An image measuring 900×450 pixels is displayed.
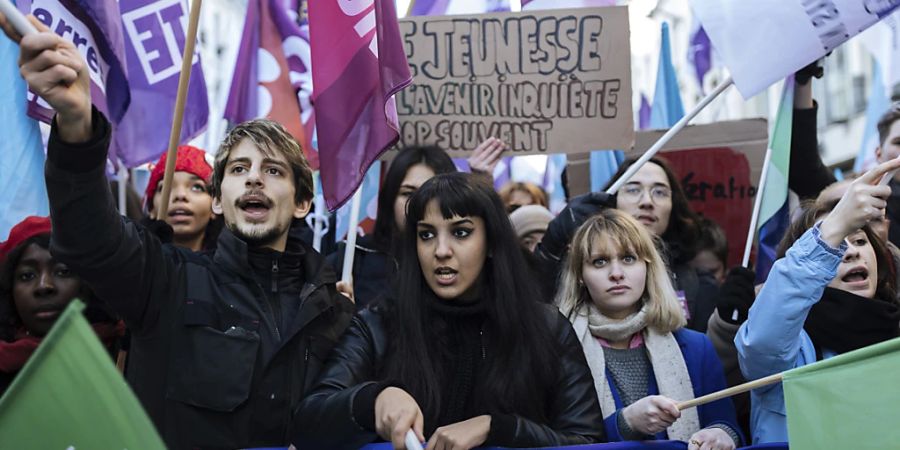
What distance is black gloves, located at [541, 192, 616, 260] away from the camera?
4383 mm

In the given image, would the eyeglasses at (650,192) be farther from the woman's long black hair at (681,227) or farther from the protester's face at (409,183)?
the protester's face at (409,183)

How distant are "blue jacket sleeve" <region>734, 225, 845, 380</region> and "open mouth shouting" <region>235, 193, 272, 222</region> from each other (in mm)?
1531

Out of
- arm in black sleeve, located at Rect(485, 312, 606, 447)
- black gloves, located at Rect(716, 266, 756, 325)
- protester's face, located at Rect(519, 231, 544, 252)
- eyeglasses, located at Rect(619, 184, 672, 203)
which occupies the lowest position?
arm in black sleeve, located at Rect(485, 312, 606, 447)

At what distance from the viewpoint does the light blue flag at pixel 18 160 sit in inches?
177

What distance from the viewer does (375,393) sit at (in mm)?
2994

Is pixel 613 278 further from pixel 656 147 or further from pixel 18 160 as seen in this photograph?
pixel 18 160

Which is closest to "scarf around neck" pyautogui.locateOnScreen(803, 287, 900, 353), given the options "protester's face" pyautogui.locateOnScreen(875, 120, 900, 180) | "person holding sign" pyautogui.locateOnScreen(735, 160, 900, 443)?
"person holding sign" pyautogui.locateOnScreen(735, 160, 900, 443)

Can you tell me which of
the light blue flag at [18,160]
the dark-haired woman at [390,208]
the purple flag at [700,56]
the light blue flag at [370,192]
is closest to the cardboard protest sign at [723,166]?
the light blue flag at [370,192]

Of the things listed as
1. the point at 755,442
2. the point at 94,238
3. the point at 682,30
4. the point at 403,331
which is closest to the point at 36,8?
the point at 94,238

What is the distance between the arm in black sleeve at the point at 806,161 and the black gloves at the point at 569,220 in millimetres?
1028

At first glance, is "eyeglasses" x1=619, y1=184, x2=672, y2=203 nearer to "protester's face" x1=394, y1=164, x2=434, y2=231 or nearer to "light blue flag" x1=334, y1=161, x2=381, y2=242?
"protester's face" x1=394, y1=164, x2=434, y2=231

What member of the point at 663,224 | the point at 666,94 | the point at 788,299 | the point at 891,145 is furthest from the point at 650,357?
the point at 666,94

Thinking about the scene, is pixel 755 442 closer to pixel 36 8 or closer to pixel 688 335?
pixel 688 335

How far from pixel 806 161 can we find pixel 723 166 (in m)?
0.73
